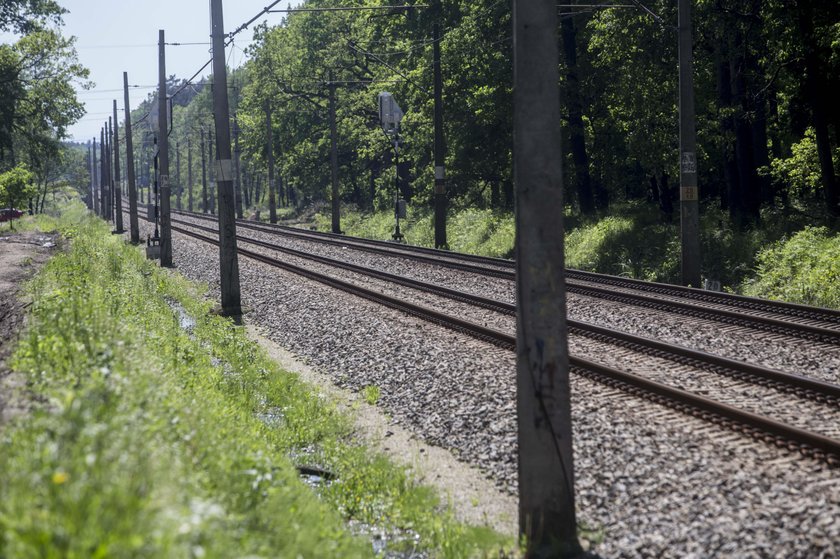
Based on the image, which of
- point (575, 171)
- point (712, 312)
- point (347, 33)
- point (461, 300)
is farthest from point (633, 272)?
point (347, 33)

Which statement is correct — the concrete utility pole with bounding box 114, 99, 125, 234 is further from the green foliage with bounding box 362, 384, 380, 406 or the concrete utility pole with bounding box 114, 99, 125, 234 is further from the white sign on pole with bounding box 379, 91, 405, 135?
the green foliage with bounding box 362, 384, 380, 406

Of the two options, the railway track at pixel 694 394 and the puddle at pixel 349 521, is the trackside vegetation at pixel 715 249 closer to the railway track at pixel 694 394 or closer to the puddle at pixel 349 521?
the railway track at pixel 694 394

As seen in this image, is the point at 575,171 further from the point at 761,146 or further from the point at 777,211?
the point at 777,211

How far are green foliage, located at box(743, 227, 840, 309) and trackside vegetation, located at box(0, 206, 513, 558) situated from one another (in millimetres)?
10208

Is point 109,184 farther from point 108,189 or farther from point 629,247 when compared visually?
point 629,247

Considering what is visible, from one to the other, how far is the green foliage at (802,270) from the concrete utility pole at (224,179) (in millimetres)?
10639

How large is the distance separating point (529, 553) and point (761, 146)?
24475mm

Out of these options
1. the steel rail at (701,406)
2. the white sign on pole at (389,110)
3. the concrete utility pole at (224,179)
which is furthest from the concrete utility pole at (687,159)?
the white sign on pole at (389,110)

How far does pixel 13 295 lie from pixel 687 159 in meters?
14.0

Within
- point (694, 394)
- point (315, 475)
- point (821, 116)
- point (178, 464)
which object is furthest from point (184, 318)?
point (821, 116)

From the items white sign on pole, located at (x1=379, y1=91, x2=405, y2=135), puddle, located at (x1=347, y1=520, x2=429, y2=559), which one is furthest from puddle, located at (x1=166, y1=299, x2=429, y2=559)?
white sign on pole, located at (x1=379, y1=91, x2=405, y2=135)

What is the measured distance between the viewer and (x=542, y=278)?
5.91 meters

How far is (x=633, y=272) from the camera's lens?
22906mm

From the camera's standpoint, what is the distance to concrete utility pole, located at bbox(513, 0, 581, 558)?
19.4ft
